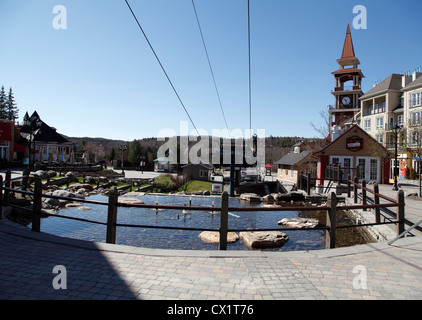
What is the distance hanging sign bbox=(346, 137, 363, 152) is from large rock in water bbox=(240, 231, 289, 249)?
62.3 ft

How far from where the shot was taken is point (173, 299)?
3.40m

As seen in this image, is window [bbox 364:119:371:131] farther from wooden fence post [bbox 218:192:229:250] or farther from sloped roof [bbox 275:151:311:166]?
wooden fence post [bbox 218:192:229:250]

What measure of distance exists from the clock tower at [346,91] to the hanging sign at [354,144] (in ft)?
87.5

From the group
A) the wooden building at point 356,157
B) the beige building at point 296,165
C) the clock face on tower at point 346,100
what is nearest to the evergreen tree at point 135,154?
the beige building at point 296,165

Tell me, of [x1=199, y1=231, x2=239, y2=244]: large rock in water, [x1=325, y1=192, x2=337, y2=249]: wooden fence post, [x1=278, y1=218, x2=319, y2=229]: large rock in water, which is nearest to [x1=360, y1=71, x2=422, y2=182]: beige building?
[x1=278, y1=218, x2=319, y2=229]: large rock in water

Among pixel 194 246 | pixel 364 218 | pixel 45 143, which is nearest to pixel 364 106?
A: pixel 364 218

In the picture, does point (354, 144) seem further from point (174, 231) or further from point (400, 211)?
point (174, 231)

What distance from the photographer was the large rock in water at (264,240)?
9.78 meters

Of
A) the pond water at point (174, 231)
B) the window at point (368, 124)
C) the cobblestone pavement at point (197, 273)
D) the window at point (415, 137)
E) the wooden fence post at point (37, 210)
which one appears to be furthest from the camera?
the window at point (368, 124)

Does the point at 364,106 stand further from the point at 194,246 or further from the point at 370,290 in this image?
the point at 370,290

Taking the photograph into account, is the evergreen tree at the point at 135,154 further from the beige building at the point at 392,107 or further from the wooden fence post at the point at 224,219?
the wooden fence post at the point at 224,219

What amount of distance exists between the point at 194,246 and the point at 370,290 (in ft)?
22.0

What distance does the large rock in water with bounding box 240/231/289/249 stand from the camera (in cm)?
978

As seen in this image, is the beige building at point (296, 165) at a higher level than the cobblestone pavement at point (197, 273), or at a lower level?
higher
